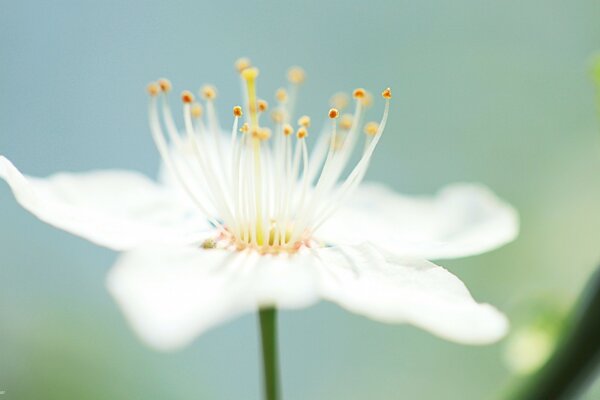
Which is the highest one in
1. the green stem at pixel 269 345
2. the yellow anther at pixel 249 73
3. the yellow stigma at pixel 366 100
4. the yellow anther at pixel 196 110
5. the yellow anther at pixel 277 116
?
the yellow anther at pixel 249 73

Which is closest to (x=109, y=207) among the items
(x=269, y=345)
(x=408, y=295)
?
(x=269, y=345)

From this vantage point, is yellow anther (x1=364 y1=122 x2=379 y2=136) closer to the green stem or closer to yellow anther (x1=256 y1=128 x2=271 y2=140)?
yellow anther (x1=256 y1=128 x2=271 y2=140)

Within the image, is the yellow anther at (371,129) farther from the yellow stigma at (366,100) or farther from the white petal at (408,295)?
the white petal at (408,295)

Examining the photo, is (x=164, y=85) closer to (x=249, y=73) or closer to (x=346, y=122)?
(x=249, y=73)

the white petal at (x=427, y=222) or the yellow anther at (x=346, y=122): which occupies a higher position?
the yellow anther at (x=346, y=122)

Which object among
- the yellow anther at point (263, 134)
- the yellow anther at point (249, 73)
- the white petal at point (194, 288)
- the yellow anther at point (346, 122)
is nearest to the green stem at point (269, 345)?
the white petal at point (194, 288)

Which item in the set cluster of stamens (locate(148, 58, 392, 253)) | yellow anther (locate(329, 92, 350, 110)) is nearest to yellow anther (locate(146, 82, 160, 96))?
cluster of stamens (locate(148, 58, 392, 253))

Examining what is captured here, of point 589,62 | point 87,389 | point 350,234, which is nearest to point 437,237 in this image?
point 350,234
